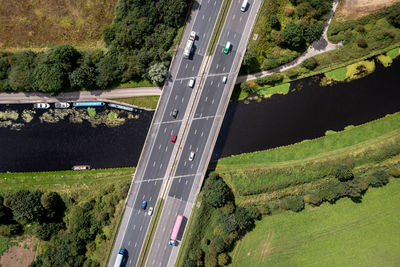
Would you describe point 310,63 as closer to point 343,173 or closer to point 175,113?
point 343,173

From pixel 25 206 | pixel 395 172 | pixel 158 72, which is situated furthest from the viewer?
pixel 395 172

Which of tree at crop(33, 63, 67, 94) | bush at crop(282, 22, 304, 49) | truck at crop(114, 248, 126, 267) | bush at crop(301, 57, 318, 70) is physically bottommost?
truck at crop(114, 248, 126, 267)

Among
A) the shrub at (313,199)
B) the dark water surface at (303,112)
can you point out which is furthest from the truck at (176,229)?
the shrub at (313,199)

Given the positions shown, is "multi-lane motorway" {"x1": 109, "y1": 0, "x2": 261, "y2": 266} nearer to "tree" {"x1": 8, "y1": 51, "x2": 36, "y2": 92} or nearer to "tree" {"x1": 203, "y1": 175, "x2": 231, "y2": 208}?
"tree" {"x1": 203, "y1": 175, "x2": 231, "y2": 208}

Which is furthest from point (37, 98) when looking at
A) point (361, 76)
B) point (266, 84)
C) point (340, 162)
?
point (361, 76)

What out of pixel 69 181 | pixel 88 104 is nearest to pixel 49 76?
pixel 88 104

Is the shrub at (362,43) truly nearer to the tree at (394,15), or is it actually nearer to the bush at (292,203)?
the tree at (394,15)

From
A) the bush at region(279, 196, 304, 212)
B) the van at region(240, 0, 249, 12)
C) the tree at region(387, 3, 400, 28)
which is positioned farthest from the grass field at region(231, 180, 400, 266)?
the van at region(240, 0, 249, 12)
